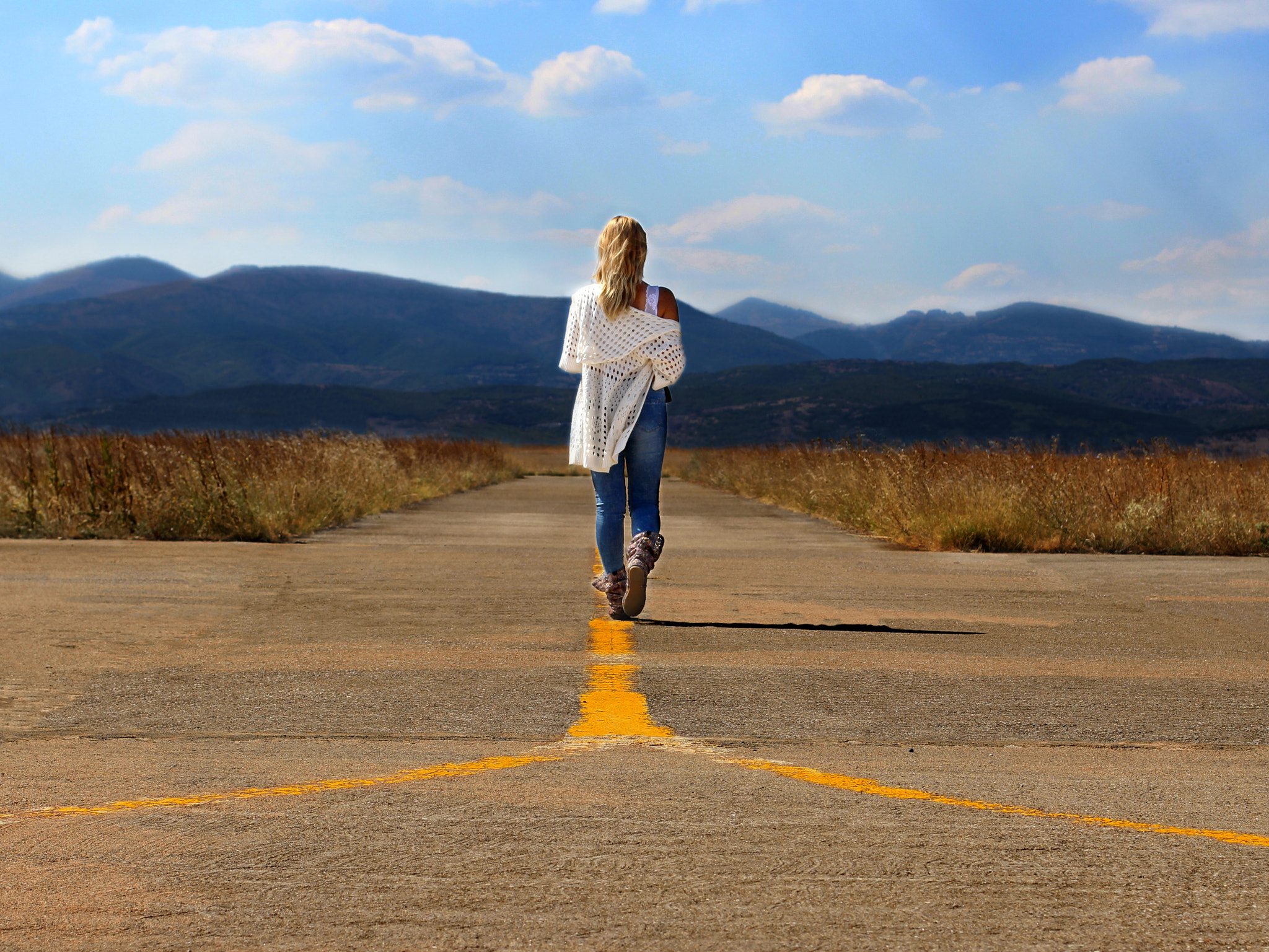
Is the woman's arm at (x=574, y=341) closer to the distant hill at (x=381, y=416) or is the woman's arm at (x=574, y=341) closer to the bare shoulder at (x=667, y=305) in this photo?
the bare shoulder at (x=667, y=305)

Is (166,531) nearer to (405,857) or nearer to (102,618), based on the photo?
(102,618)

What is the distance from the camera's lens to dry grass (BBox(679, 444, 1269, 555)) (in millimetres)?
12164

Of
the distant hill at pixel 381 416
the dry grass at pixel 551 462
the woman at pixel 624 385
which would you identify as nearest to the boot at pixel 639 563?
the woman at pixel 624 385

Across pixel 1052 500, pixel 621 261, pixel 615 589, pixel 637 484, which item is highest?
pixel 621 261

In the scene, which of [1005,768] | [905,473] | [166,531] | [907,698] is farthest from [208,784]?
[905,473]

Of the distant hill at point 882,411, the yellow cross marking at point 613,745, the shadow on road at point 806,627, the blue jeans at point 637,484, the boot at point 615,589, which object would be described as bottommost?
the shadow on road at point 806,627

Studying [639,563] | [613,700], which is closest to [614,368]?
[639,563]

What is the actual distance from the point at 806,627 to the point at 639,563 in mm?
1027

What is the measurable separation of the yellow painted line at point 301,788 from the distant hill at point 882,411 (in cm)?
11334

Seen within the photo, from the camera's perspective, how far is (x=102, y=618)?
6672 mm

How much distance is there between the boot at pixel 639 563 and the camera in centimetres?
647

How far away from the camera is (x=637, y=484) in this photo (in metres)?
6.64

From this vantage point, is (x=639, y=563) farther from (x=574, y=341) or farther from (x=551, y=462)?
(x=551, y=462)

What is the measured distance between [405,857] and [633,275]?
13.8ft
